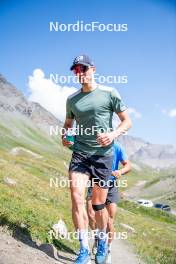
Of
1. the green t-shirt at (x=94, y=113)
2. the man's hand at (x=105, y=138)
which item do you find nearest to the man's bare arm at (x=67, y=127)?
the green t-shirt at (x=94, y=113)

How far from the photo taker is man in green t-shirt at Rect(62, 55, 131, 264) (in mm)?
8781

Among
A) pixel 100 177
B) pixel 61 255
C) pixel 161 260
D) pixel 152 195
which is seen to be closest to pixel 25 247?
pixel 61 255

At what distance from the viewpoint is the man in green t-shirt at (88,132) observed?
878cm

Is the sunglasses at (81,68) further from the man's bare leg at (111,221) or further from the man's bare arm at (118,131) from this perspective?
the man's bare leg at (111,221)

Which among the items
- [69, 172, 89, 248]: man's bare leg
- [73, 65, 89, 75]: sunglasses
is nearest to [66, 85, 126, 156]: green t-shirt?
[73, 65, 89, 75]: sunglasses

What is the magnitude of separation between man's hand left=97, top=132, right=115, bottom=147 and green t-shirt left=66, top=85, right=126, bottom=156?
314 millimetres

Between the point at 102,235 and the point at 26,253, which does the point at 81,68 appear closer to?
the point at 102,235

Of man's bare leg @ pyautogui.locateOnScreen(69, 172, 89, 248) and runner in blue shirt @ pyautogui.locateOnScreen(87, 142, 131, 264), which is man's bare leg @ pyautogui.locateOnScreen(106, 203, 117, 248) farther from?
man's bare leg @ pyautogui.locateOnScreen(69, 172, 89, 248)

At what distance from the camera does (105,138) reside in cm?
840

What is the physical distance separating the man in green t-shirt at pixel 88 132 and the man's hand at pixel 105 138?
0.07m

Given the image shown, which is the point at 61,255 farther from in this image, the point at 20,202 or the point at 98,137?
the point at 20,202

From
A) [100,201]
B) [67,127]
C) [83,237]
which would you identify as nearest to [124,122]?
[67,127]

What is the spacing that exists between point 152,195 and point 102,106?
17660 cm

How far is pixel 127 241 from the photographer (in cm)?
1967
